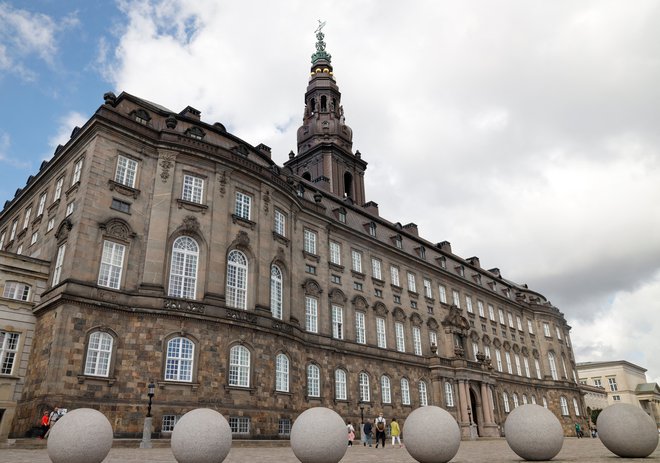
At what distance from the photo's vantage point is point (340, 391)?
39.2 meters

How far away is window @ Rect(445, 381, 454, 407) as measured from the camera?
49.5m

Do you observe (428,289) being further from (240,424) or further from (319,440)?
(319,440)

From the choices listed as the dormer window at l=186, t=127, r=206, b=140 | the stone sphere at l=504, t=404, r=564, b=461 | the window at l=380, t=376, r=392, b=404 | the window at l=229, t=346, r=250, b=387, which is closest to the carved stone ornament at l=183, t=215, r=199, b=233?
the dormer window at l=186, t=127, r=206, b=140

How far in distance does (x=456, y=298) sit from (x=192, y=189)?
37634mm

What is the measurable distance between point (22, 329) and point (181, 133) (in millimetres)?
14325

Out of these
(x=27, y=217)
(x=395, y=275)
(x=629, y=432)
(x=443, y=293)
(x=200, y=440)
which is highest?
(x=27, y=217)

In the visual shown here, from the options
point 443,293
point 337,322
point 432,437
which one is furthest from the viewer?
point 443,293

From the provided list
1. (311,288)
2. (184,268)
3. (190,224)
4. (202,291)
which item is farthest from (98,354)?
(311,288)

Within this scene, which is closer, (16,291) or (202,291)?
(16,291)

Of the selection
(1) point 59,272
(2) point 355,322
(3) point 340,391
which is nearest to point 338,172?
(2) point 355,322

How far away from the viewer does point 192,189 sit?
104 ft

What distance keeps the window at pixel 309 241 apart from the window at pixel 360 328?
7.13 metres

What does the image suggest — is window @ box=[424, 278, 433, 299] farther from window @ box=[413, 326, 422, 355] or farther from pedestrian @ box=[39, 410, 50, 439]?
pedestrian @ box=[39, 410, 50, 439]

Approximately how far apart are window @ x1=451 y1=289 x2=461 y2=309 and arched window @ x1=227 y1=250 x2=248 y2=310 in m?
33.0
